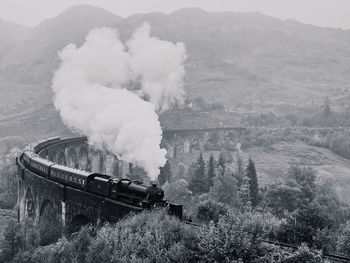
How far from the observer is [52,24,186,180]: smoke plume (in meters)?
30.4

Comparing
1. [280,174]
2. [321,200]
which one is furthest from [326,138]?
[321,200]

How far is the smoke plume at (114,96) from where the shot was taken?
99.7 feet

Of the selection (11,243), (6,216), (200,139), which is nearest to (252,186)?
(6,216)

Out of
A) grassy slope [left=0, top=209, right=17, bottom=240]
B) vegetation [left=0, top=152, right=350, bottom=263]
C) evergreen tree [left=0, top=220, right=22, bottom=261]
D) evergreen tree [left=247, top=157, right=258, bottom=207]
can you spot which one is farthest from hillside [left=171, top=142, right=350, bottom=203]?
evergreen tree [left=0, top=220, right=22, bottom=261]

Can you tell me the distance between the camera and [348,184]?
79500mm

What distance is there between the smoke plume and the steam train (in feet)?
14.9

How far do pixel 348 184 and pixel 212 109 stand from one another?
81.0m

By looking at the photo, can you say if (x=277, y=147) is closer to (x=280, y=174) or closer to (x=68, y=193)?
(x=280, y=174)

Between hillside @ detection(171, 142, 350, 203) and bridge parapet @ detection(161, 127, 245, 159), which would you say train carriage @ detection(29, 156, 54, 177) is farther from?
bridge parapet @ detection(161, 127, 245, 159)

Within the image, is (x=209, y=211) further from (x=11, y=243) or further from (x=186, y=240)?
(x=11, y=243)

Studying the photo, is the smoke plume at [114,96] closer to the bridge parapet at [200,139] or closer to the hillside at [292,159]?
the bridge parapet at [200,139]

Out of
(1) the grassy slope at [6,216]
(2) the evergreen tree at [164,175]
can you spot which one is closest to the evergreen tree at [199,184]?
(2) the evergreen tree at [164,175]

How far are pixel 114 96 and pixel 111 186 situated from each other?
1769 centimetres

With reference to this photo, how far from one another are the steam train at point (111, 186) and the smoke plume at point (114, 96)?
4527 mm
